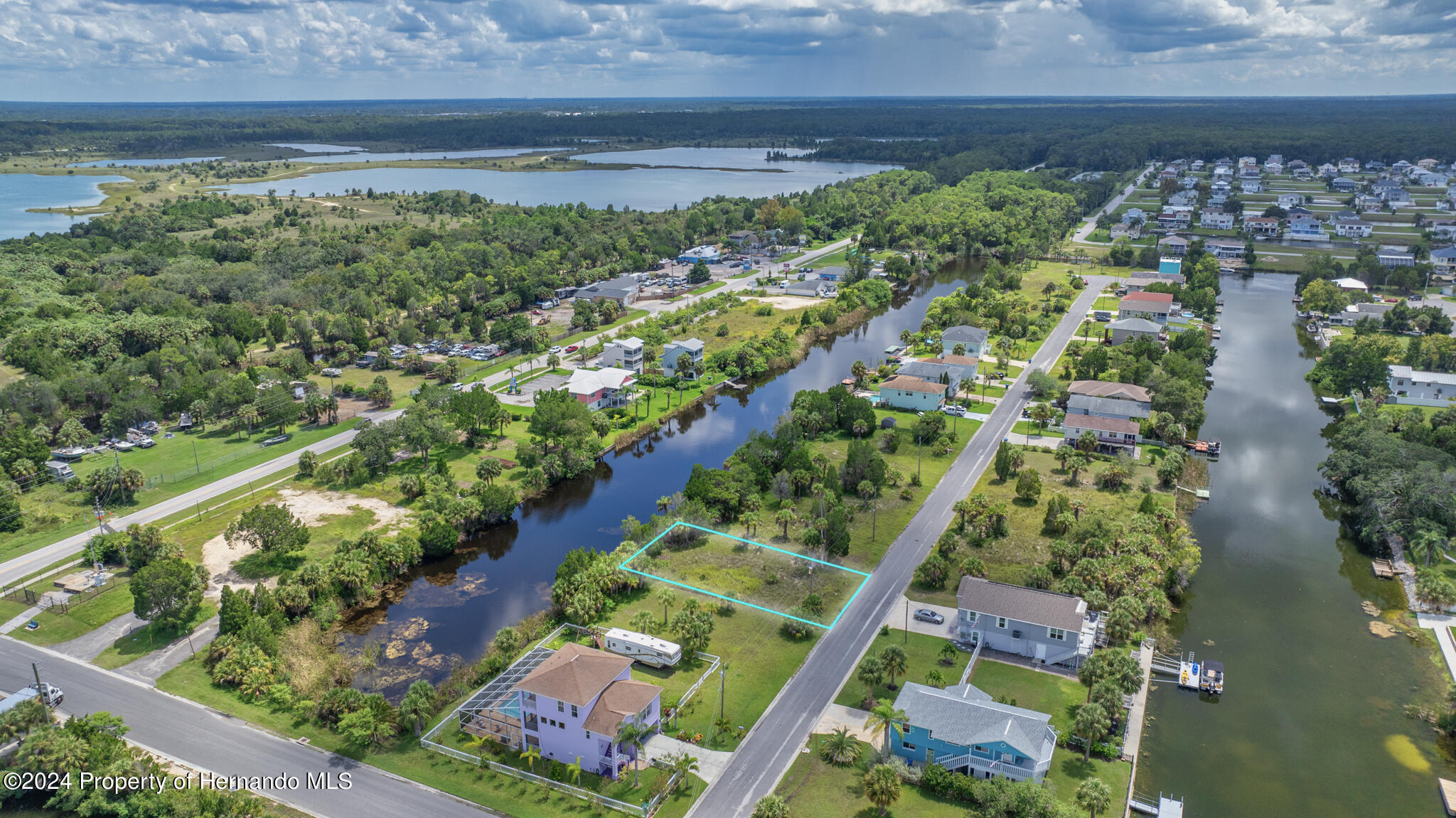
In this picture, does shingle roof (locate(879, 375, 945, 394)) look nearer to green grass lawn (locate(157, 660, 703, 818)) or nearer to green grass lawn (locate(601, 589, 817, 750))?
green grass lawn (locate(601, 589, 817, 750))

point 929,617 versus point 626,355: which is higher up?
point 626,355

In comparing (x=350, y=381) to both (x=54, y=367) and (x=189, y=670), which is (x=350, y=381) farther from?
(x=189, y=670)

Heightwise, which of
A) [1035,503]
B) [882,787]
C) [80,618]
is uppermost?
[1035,503]

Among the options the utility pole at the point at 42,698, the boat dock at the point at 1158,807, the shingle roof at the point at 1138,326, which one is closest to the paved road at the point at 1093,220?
the shingle roof at the point at 1138,326

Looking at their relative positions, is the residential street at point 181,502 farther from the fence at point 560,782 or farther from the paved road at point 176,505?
the fence at point 560,782

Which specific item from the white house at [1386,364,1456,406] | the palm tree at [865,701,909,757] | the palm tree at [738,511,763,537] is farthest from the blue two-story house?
the white house at [1386,364,1456,406]

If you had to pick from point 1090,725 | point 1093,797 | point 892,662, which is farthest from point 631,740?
point 1090,725

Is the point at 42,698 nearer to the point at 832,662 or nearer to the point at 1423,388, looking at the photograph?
the point at 832,662
